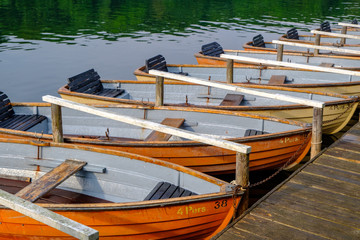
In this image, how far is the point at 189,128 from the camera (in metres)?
11.9

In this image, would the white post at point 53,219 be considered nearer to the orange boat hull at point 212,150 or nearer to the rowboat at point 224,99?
the orange boat hull at point 212,150

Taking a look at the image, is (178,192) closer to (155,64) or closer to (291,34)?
(155,64)

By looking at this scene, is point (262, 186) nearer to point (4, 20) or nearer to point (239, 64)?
point (239, 64)

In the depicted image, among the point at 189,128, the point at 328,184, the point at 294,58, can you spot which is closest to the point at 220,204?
the point at 328,184

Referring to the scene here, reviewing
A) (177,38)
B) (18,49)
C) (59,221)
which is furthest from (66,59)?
(59,221)

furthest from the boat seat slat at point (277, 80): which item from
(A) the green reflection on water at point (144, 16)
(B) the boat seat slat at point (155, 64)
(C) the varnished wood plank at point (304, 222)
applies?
(A) the green reflection on water at point (144, 16)

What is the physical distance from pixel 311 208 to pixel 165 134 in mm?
4519

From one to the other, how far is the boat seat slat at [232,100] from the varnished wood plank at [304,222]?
6.34m

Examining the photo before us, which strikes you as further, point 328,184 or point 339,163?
point 339,163

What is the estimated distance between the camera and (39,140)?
395 inches

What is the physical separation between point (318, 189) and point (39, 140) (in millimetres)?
5653

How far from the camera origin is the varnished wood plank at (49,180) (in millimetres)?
7992

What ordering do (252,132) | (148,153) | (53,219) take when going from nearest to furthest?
(53,219) → (148,153) → (252,132)

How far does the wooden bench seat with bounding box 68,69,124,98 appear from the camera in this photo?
46.8 ft
